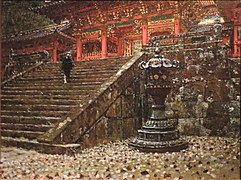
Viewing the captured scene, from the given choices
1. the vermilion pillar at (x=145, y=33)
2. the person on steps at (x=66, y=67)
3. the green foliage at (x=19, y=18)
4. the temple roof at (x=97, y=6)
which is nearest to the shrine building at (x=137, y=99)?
the person on steps at (x=66, y=67)

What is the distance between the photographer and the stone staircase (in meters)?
7.15

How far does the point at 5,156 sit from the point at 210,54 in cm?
631

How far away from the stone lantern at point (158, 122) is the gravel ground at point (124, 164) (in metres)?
0.22

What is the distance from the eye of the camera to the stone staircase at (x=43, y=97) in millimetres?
7148

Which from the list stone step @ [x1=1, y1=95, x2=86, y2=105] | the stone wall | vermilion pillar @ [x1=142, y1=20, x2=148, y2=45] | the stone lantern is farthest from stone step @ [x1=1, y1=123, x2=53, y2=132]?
vermilion pillar @ [x1=142, y1=20, x2=148, y2=45]

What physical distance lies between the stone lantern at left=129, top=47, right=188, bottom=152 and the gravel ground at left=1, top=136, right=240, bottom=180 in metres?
0.22

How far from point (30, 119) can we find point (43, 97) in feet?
4.53

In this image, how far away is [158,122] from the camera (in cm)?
664

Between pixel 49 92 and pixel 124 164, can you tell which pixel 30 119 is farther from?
pixel 124 164

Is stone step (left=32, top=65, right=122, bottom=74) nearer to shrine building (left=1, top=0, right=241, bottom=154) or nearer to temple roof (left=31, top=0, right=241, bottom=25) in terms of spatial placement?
shrine building (left=1, top=0, right=241, bottom=154)

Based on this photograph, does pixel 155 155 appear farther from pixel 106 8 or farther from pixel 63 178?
pixel 106 8

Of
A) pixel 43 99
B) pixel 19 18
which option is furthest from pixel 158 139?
pixel 19 18

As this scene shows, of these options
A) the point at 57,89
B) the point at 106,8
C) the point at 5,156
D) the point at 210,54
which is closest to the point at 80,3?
the point at 106,8

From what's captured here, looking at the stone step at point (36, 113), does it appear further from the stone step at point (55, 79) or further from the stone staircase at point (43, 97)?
the stone step at point (55, 79)
